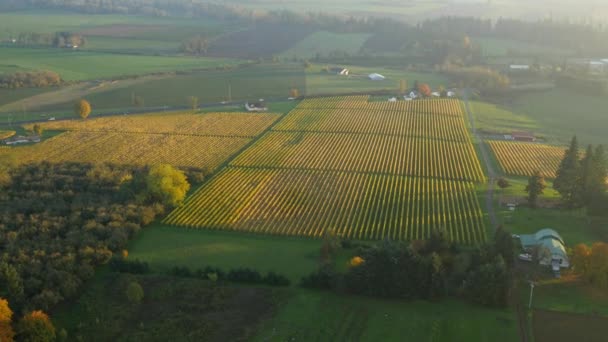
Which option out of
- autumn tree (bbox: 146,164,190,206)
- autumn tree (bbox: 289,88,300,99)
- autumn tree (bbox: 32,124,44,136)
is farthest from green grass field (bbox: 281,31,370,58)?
autumn tree (bbox: 146,164,190,206)

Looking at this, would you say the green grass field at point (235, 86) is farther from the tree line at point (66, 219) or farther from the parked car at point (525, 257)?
the parked car at point (525, 257)

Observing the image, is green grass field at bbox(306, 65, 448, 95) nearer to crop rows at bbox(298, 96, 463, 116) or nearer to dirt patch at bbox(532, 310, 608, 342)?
crop rows at bbox(298, 96, 463, 116)

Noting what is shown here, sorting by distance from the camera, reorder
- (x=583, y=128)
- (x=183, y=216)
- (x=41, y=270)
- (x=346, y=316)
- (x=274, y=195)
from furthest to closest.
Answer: (x=583, y=128)
(x=274, y=195)
(x=183, y=216)
(x=41, y=270)
(x=346, y=316)

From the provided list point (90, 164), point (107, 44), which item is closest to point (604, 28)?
point (107, 44)

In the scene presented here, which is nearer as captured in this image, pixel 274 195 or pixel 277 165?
pixel 274 195

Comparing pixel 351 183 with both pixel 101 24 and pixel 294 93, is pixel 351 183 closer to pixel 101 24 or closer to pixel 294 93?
pixel 294 93

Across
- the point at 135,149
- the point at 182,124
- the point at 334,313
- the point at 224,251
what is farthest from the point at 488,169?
the point at 182,124

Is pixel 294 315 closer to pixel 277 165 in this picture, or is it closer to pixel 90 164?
pixel 277 165
